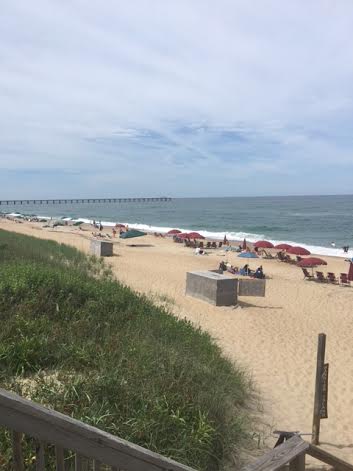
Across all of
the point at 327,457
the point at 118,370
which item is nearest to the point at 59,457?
the point at 118,370

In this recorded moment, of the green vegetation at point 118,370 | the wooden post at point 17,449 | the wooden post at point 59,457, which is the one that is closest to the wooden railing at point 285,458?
the green vegetation at point 118,370

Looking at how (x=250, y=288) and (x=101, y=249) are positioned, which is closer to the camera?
A: (x=250, y=288)

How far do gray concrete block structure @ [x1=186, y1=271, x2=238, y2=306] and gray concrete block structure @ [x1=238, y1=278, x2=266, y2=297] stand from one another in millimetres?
1465

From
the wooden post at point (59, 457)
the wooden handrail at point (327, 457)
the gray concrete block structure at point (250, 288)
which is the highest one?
the wooden post at point (59, 457)

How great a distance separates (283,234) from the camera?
5259 centimetres

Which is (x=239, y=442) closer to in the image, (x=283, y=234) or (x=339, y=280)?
(x=339, y=280)

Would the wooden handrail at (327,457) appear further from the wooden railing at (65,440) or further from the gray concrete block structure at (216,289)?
the gray concrete block structure at (216,289)

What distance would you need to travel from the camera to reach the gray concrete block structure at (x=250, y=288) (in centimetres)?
1445

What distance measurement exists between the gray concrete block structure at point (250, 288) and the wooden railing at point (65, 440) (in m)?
12.5

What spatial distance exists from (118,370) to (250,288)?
10511 millimetres

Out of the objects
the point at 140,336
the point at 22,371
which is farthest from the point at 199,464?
the point at 140,336

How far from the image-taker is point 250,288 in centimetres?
1448

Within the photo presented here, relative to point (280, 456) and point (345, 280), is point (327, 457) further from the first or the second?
point (345, 280)

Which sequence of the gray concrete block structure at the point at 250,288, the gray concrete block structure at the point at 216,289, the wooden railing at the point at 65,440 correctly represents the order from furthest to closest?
the gray concrete block structure at the point at 250,288 < the gray concrete block structure at the point at 216,289 < the wooden railing at the point at 65,440
